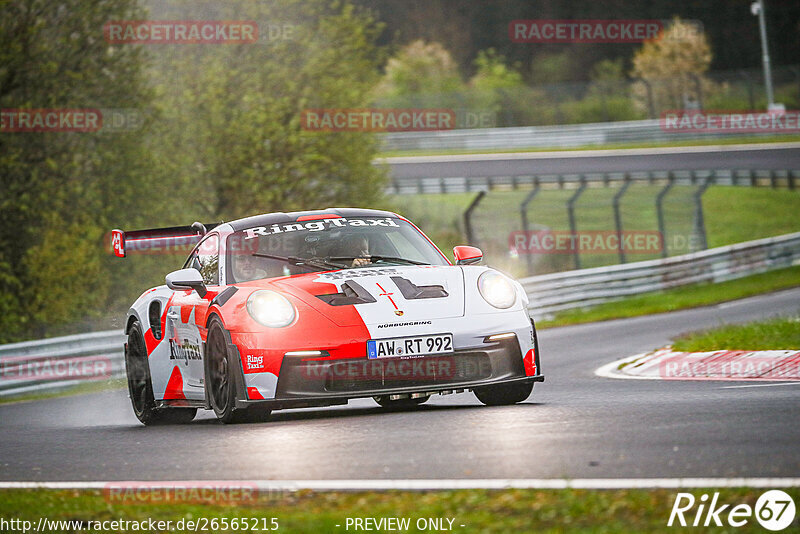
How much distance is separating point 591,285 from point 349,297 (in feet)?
56.0

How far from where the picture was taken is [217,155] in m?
28.0

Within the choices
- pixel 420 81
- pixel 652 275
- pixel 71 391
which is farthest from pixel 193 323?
pixel 420 81

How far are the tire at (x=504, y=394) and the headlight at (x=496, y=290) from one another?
0.55 meters

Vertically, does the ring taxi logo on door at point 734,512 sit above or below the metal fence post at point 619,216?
below

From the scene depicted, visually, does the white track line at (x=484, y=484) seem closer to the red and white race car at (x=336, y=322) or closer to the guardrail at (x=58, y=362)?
the red and white race car at (x=336, y=322)

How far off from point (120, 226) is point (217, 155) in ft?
11.7

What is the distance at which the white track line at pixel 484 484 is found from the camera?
5004 mm

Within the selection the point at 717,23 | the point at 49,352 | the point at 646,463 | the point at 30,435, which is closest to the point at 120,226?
the point at 49,352

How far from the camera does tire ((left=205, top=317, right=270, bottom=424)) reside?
26.8 feet

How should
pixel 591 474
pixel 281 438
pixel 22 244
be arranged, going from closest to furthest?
→ pixel 591 474 → pixel 281 438 → pixel 22 244

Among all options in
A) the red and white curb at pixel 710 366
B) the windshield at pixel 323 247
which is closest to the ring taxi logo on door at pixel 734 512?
the windshield at pixel 323 247

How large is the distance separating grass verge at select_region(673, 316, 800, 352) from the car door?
17.2 ft

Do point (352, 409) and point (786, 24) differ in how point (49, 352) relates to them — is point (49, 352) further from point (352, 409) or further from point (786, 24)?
point (786, 24)

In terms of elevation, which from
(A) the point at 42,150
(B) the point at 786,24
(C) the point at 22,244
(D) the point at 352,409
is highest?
(B) the point at 786,24
